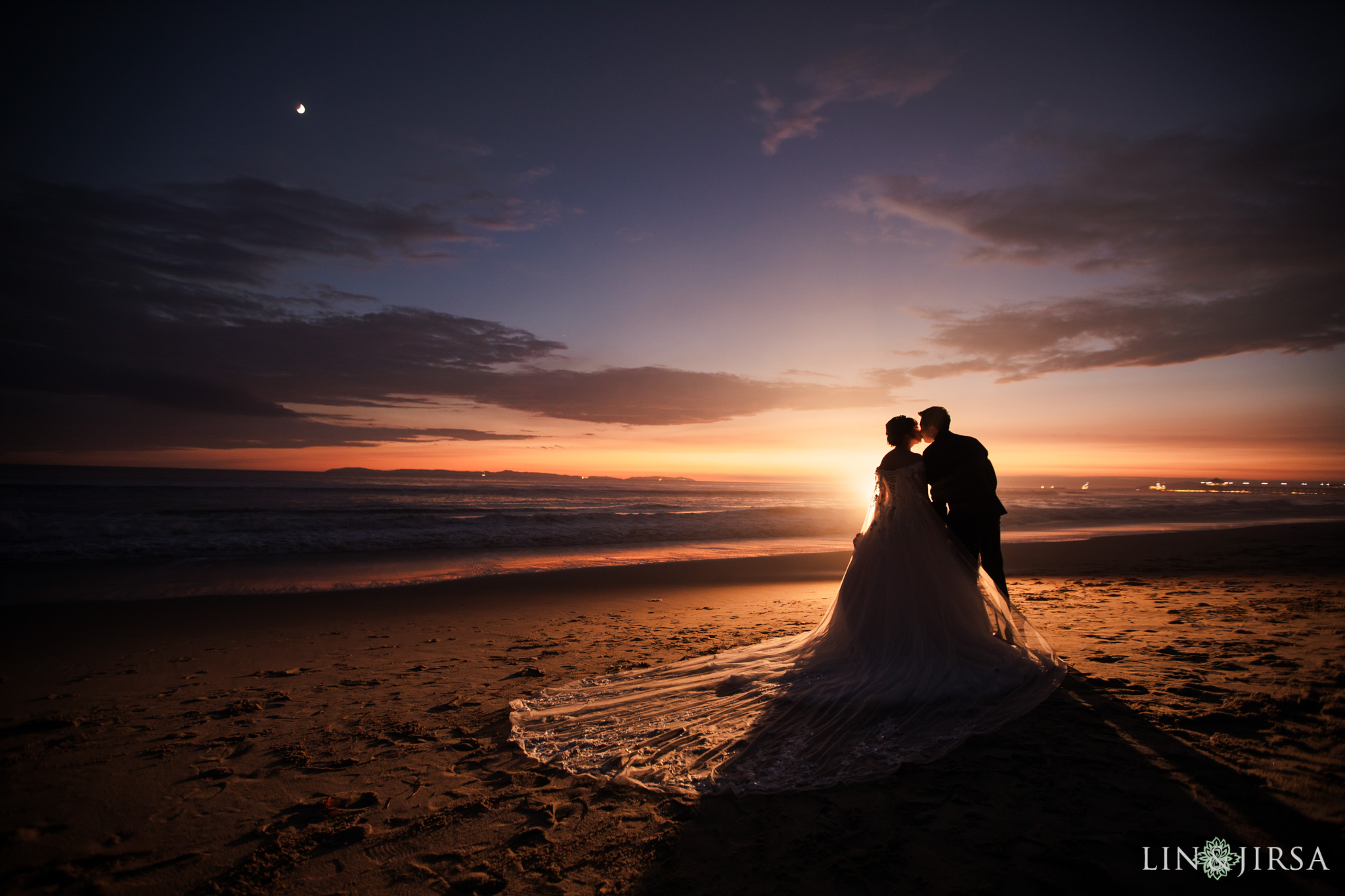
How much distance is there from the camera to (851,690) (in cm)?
415

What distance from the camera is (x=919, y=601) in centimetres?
470

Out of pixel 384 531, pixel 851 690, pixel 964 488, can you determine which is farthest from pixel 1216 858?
pixel 384 531

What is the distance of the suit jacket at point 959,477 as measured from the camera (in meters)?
5.50

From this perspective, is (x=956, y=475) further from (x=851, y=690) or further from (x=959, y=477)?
(x=851, y=690)

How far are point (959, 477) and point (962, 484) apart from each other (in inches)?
3.3

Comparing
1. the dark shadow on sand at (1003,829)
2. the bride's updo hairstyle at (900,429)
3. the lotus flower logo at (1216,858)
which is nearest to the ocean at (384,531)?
the bride's updo hairstyle at (900,429)

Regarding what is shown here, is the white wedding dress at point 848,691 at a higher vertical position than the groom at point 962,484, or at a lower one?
lower

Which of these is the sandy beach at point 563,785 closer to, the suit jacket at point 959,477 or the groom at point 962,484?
the groom at point 962,484

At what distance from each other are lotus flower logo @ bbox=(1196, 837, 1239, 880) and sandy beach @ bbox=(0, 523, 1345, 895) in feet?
0.19

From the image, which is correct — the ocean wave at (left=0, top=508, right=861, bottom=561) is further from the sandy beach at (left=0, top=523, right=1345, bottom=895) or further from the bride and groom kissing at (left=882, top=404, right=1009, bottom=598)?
the bride and groom kissing at (left=882, top=404, right=1009, bottom=598)

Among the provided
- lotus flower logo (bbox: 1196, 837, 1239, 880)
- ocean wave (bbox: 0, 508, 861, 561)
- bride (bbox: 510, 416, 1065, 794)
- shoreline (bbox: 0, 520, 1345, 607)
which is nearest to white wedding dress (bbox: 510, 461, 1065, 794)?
bride (bbox: 510, 416, 1065, 794)

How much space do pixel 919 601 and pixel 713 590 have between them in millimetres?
6351

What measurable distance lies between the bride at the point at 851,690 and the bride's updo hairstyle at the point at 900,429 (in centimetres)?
1

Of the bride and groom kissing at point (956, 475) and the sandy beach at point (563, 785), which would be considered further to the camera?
the bride and groom kissing at point (956, 475)
